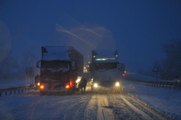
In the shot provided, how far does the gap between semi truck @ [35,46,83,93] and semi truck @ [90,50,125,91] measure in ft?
15.6

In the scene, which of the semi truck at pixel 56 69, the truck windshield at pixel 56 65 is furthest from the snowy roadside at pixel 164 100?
the truck windshield at pixel 56 65

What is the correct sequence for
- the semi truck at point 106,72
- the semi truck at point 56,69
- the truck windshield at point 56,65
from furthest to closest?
1. the semi truck at point 106,72
2. the truck windshield at point 56,65
3. the semi truck at point 56,69

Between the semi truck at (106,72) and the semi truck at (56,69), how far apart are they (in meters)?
4.74

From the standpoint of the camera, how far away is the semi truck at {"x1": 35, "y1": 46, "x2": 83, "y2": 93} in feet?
112

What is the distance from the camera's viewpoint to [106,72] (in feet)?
131

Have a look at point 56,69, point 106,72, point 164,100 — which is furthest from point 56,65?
point 164,100

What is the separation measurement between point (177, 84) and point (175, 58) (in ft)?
178

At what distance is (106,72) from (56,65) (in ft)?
22.9

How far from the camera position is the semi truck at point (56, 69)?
1339 inches

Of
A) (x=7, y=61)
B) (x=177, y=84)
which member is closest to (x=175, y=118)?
(x=177, y=84)

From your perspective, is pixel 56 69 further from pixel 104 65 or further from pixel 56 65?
pixel 104 65

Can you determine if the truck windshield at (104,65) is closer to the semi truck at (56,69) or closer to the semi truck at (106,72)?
the semi truck at (106,72)

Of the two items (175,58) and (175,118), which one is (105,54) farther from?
(175,58)

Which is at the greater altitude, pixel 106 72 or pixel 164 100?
pixel 106 72
